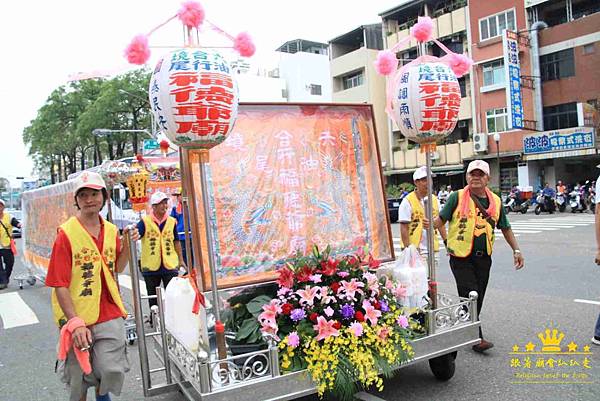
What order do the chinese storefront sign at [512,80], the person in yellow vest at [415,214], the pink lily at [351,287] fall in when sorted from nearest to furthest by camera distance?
the pink lily at [351,287]
the person in yellow vest at [415,214]
the chinese storefront sign at [512,80]

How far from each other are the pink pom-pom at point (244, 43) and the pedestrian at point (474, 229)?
7.92ft

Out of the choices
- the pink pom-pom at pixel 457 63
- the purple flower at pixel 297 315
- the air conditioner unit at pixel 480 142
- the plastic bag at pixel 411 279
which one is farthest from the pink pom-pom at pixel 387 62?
the air conditioner unit at pixel 480 142

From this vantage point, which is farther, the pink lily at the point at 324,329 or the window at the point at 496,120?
the window at the point at 496,120

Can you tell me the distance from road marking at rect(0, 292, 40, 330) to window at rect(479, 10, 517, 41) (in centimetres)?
2348

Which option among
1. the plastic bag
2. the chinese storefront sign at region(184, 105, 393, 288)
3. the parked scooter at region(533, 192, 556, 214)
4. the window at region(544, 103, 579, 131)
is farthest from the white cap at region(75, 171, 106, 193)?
the window at region(544, 103, 579, 131)

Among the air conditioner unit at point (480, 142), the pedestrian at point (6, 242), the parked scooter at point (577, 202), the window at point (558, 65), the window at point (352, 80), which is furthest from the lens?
the window at point (352, 80)

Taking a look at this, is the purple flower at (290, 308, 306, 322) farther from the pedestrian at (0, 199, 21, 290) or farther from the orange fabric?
the pedestrian at (0, 199, 21, 290)

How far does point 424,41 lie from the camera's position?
4.07 metres

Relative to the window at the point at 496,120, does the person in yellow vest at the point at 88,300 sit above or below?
below

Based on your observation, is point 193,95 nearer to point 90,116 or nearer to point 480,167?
point 480,167

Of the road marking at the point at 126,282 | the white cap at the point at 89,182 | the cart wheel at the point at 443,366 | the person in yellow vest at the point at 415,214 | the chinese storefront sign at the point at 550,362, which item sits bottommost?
the road marking at the point at 126,282

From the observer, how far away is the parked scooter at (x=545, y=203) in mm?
19688

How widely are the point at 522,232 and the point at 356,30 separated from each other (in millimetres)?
22298

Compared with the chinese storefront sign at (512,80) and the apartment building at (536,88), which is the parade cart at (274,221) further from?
the chinese storefront sign at (512,80)
